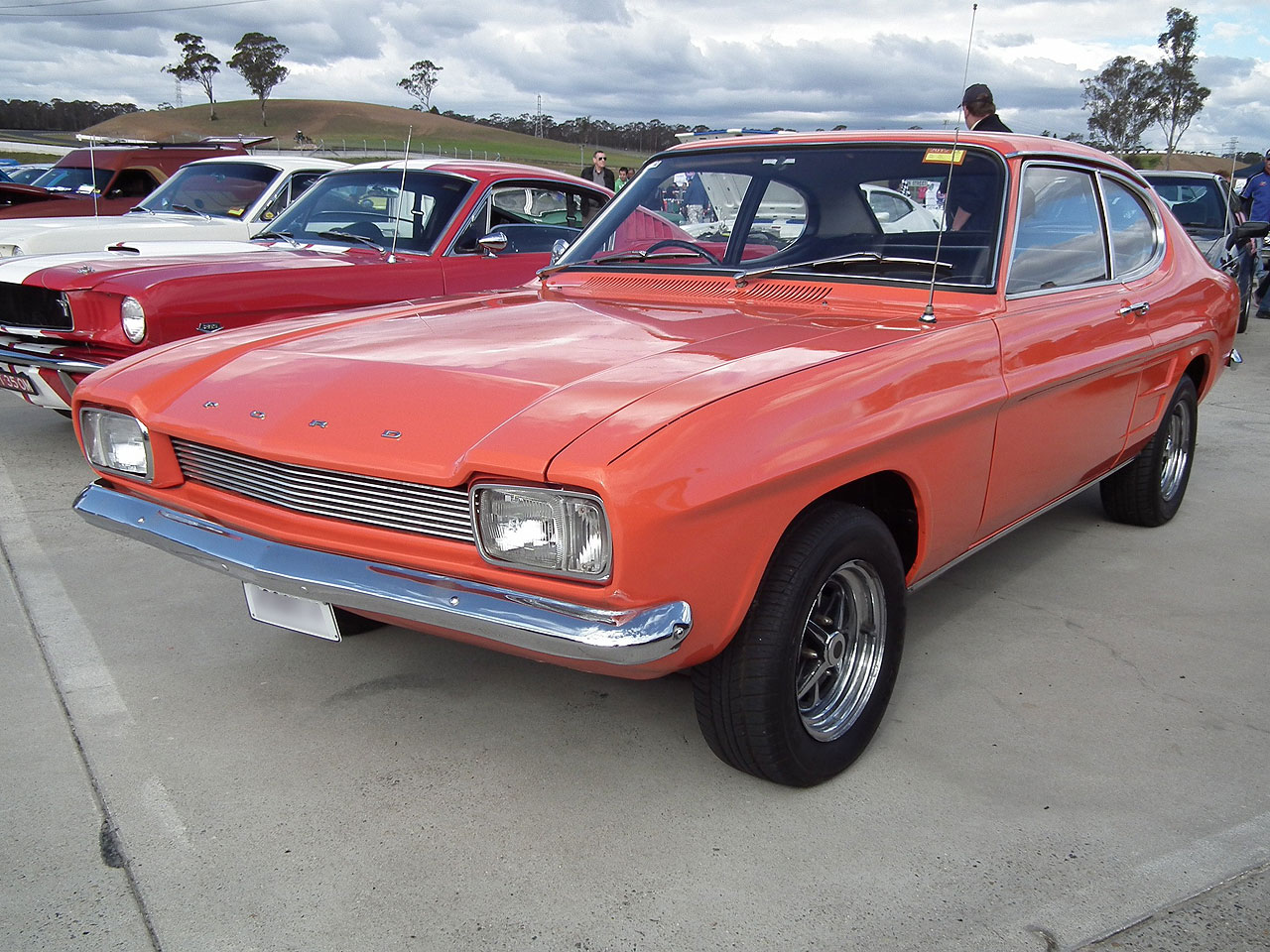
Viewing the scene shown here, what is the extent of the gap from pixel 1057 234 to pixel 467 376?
7.03 feet

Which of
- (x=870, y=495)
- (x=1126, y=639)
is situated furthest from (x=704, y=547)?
(x=1126, y=639)

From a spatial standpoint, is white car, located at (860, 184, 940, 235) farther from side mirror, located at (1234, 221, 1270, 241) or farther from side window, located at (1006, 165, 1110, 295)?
side mirror, located at (1234, 221, 1270, 241)

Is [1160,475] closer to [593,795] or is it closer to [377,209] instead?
[593,795]

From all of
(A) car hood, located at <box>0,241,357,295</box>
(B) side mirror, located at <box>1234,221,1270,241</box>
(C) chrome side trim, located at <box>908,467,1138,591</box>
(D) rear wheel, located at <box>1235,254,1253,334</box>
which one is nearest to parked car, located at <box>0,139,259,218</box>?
(A) car hood, located at <box>0,241,357,295</box>

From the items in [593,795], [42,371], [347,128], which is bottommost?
[593,795]

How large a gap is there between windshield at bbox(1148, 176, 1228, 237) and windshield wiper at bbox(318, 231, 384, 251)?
7771 millimetres

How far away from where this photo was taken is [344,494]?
89.1 inches

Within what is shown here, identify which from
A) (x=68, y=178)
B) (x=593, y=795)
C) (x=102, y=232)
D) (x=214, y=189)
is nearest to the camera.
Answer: (x=593, y=795)

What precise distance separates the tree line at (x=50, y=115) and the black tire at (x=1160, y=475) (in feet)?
242

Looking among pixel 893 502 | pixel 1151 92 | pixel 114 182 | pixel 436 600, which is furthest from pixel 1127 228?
pixel 1151 92

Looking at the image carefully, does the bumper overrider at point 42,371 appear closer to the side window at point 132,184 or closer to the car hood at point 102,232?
the car hood at point 102,232

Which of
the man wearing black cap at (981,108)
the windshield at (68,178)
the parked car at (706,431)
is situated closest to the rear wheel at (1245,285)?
the man wearing black cap at (981,108)

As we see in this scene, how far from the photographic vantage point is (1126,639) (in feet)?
11.1

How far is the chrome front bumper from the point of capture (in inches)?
77.4
